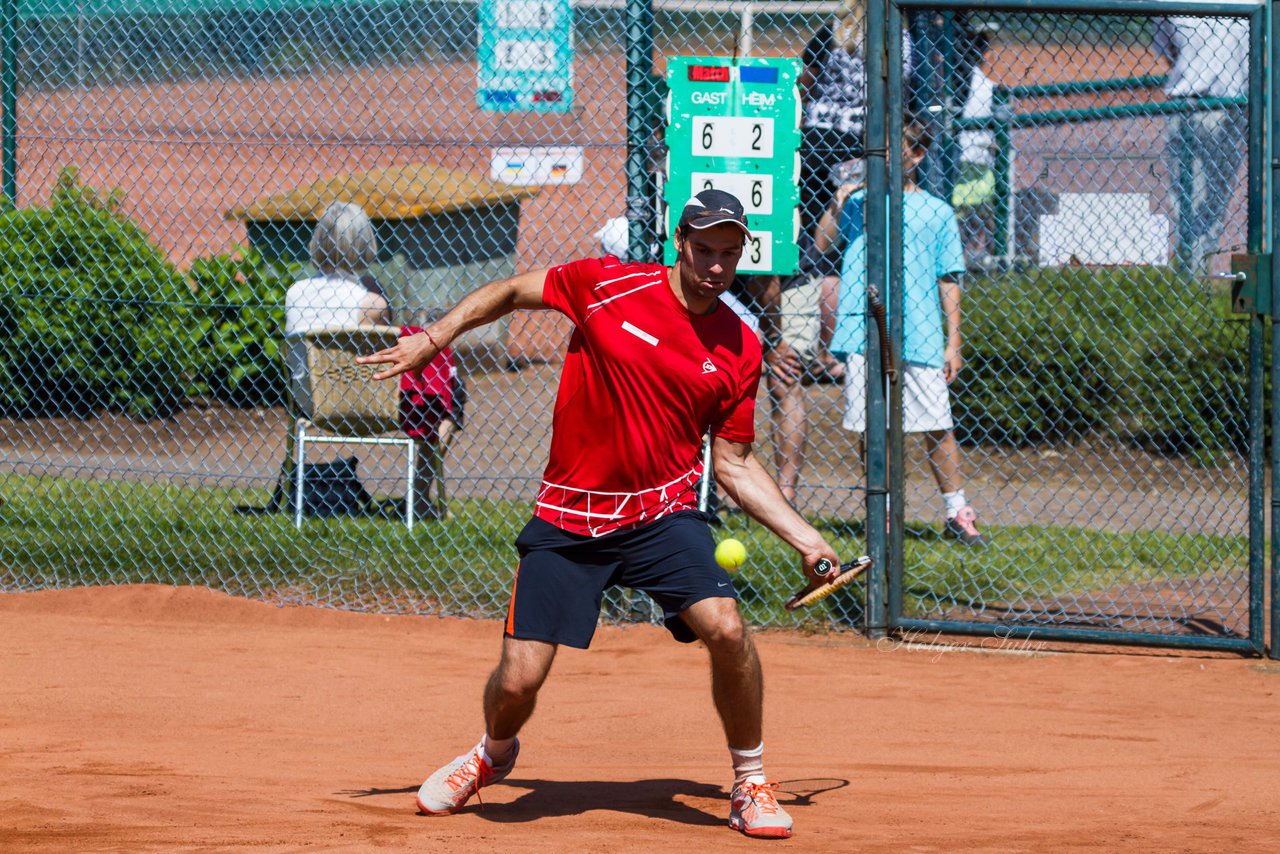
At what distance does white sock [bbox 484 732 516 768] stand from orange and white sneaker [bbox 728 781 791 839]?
69cm

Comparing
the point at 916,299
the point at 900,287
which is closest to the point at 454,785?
the point at 900,287

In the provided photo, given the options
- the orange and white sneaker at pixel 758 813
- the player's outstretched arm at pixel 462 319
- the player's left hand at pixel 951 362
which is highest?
the player's outstretched arm at pixel 462 319

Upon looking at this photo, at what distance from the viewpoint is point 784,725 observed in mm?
6062

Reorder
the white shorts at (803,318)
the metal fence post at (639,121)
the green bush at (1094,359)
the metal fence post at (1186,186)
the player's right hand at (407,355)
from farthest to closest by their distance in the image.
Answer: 1. the green bush at (1094,359)
2. the metal fence post at (1186,186)
3. the white shorts at (803,318)
4. the metal fence post at (639,121)
5. the player's right hand at (407,355)

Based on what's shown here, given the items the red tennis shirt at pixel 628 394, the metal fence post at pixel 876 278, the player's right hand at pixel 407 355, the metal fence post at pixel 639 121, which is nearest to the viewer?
the player's right hand at pixel 407 355

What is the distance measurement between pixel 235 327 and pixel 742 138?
5.80 m

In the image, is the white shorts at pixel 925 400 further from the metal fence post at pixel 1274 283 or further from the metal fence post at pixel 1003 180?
the metal fence post at pixel 1003 180

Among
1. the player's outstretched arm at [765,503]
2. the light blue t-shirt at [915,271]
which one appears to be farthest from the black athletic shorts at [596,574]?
the light blue t-shirt at [915,271]

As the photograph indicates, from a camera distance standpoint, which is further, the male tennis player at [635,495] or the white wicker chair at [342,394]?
the white wicker chair at [342,394]

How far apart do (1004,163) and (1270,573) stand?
16.5 ft

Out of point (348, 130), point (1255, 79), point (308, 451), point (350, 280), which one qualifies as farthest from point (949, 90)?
point (348, 130)

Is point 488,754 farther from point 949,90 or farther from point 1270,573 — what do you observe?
point 949,90

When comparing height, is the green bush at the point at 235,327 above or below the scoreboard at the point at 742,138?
below

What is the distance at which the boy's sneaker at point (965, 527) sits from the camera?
8.49 m
